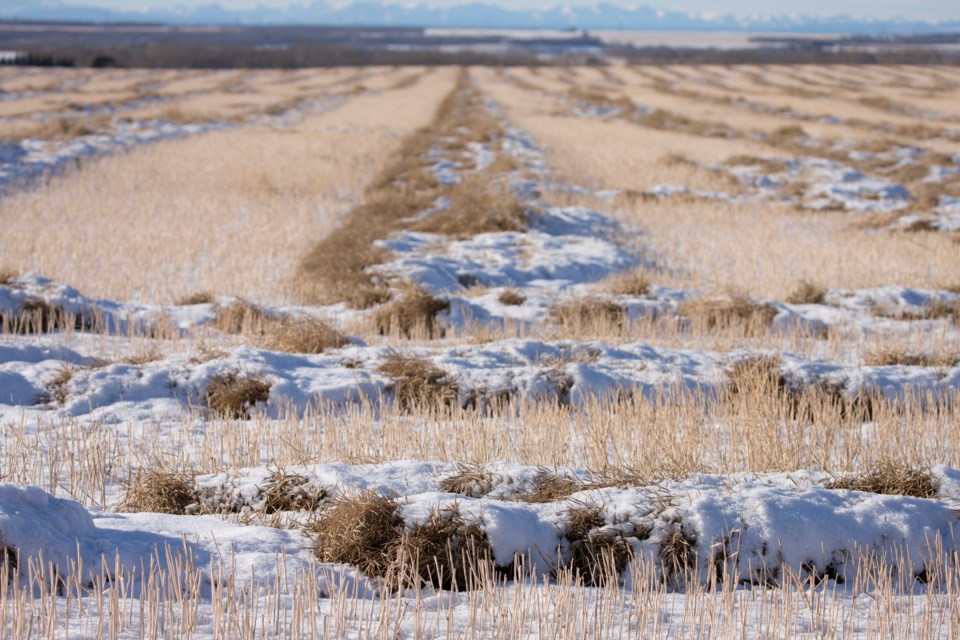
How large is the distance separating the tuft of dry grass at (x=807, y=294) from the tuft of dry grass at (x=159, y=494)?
8.03 metres

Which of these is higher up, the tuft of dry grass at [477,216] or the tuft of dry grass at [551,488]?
the tuft of dry grass at [477,216]

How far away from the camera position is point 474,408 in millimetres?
7254

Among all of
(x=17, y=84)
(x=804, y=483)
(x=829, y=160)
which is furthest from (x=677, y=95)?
(x=804, y=483)

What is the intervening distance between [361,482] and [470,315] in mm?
5095

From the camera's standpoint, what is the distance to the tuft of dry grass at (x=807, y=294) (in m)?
10.9

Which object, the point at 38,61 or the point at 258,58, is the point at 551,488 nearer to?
the point at 38,61

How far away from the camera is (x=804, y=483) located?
5.06 metres

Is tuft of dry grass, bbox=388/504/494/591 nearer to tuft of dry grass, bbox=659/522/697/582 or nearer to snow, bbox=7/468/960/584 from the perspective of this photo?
snow, bbox=7/468/960/584

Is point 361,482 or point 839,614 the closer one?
point 839,614

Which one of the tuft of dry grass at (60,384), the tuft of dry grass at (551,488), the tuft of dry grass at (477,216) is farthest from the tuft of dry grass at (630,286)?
the tuft of dry grass at (60,384)

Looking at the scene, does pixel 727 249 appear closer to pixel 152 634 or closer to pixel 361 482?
pixel 361 482

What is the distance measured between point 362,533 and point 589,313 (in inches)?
237

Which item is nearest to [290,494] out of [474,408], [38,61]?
[474,408]

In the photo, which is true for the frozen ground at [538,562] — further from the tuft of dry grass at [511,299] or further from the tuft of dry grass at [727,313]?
the tuft of dry grass at [511,299]
